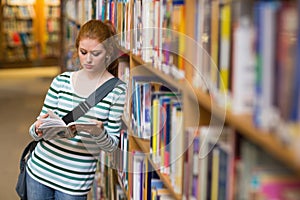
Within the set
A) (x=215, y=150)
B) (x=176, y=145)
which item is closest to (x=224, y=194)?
(x=215, y=150)

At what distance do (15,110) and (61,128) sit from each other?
4.73m

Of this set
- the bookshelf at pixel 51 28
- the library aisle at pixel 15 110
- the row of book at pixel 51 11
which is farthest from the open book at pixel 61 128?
the row of book at pixel 51 11

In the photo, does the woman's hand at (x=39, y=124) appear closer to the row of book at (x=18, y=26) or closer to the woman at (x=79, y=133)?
the woman at (x=79, y=133)

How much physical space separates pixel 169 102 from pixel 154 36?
11.3 inches

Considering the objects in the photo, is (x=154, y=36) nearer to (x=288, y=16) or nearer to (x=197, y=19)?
(x=197, y=19)

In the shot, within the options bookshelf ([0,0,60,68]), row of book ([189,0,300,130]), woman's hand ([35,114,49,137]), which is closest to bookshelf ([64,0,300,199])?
row of book ([189,0,300,130])

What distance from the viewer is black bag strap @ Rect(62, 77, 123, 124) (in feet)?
7.87

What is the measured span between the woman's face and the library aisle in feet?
6.19

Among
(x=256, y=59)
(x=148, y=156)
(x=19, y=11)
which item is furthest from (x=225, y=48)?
(x=19, y=11)

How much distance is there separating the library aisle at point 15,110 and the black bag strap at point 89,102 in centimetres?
Answer: 182

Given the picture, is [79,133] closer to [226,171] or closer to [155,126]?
[155,126]

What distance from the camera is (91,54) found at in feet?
8.00

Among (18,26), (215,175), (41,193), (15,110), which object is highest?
(215,175)

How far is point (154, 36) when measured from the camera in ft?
7.47
